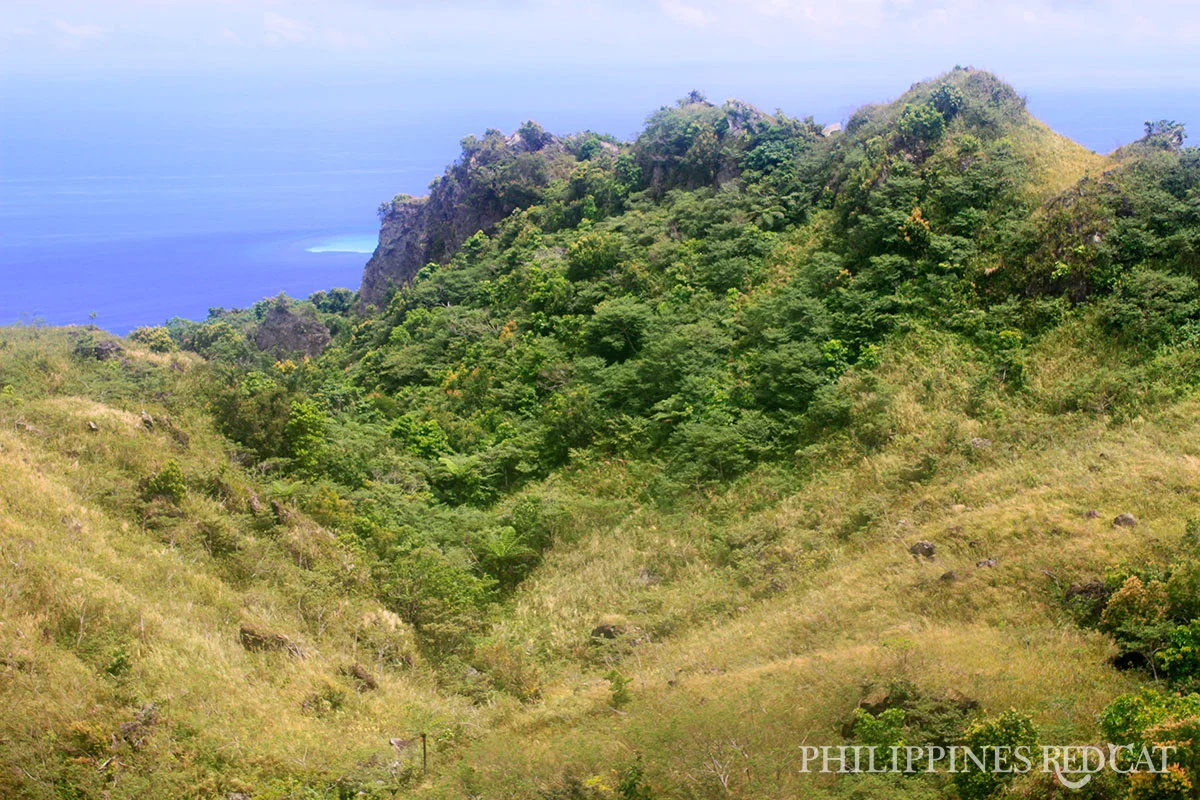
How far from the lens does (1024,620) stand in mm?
9508

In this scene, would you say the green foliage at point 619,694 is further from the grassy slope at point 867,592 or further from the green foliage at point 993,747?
the green foliage at point 993,747

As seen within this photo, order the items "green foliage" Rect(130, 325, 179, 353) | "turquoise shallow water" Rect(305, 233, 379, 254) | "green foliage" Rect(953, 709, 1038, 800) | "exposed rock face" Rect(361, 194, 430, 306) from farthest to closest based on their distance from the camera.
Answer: "turquoise shallow water" Rect(305, 233, 379, 254) < "exposed rock face" Rect(361, 194, 430, 306) < "green foliage" Rect(130, 325, 179, 353) < "green foliage" Rect(953, 709, 1038, 800)

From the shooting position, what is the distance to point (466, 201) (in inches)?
1623

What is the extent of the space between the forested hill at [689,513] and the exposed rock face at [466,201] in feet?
46.7

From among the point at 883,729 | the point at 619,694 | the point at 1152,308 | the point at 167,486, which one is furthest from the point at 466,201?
the point at 883,729

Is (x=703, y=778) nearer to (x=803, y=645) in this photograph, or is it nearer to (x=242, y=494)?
(x=803, y=645)

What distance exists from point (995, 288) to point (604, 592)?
11.7 metres

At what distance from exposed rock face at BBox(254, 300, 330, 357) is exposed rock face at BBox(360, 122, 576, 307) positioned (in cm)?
479

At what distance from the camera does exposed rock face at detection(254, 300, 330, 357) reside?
4025 cm

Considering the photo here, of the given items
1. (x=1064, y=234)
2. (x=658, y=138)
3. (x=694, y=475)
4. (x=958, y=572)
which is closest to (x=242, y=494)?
(x=694, y=475)

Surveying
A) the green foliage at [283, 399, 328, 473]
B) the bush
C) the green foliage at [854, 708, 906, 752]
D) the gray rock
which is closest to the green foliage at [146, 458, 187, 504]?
the green foliage at [283, 399, 328, 473]

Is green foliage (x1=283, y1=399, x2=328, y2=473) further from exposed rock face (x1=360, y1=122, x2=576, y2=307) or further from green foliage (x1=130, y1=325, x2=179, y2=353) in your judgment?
exposed rock face (x1=360, y1=122, x2=576, y2=307)

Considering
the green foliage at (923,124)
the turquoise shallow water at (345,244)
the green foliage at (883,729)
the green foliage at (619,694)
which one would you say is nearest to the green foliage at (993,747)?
the green foliage at (883,729)

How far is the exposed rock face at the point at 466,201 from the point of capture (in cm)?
3906
